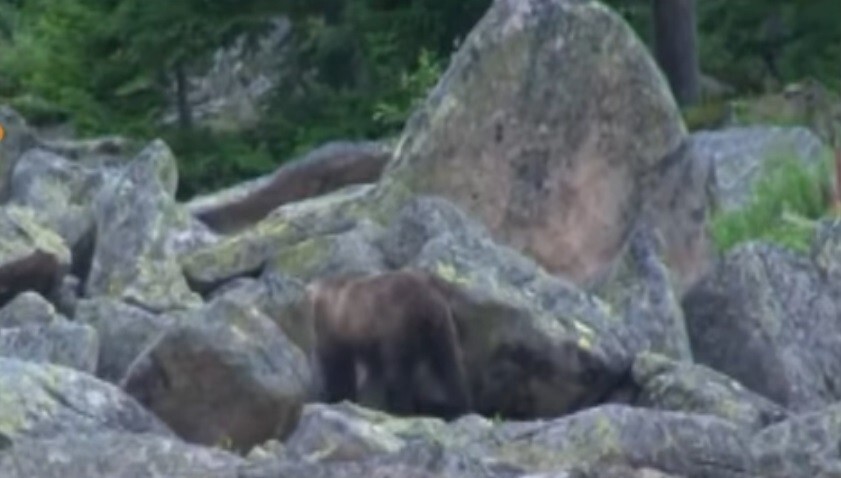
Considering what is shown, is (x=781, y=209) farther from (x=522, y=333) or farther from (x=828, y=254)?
(x=522, y=333)

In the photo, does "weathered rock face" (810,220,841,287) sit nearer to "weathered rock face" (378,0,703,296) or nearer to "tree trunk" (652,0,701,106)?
"weathered rock face" (378,0,703,296)

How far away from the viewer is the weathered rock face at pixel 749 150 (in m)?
17.2

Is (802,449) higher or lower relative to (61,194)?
higher

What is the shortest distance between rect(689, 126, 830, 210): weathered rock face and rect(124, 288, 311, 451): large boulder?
6.71 metres

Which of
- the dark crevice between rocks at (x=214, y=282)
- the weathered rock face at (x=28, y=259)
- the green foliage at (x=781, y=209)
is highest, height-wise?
the weathered rock face at (x=28, y=259)

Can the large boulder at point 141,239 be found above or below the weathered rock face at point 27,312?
below

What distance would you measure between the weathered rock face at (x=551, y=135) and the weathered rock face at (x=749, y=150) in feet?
8.34

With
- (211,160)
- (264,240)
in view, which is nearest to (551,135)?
(264,240)

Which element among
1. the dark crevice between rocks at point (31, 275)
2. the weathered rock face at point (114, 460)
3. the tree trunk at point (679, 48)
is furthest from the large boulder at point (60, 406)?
the tree trunk at point (679, 48)

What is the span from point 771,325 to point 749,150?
7.49m

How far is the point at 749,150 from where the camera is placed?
61.2 ft

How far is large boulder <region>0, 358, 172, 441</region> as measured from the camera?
335 inches

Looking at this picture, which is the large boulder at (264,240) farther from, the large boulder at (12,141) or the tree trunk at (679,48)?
the tree trunk at (679,48)

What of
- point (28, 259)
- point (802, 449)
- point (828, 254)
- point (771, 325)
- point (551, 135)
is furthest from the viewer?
point (551, 135)
